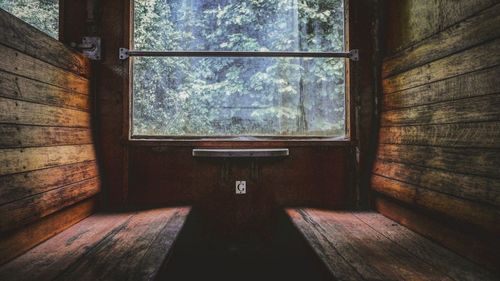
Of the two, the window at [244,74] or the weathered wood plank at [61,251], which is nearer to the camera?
the weathered wood plank at [61,251]

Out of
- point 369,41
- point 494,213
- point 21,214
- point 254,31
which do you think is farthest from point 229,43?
point 494,213

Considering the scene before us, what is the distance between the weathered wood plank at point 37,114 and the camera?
1.93 meters

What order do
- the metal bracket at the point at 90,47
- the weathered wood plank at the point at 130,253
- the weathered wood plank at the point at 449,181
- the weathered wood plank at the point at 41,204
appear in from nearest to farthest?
1. the weathered wood plank at the point at 130,253
2. the weathered wood plank at the point at 449,181
3. the weathered wood plank at the point at 41,204
4. the metal bracket at the point at 90,47

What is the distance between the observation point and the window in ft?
11.3

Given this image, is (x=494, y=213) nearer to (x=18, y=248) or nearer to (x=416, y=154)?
(x=416, y=154)

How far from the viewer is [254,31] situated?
352 cm

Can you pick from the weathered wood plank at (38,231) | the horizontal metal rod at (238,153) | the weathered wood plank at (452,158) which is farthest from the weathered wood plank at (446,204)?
the weathered wood plank at (38,231)

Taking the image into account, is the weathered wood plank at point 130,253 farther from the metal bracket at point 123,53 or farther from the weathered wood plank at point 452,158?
the weathered wood plank at point 452,158

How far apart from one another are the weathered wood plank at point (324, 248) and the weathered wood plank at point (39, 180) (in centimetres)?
178

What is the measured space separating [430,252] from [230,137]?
204 cm

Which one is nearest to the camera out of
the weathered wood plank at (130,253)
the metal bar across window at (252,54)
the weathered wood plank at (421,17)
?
the weathered wood plank at (130,253)

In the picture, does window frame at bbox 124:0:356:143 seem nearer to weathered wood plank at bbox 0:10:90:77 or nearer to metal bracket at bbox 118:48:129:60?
metal bracket at bbox 118:48:129:60

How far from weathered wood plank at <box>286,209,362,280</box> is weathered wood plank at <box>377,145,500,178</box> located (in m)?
0.87

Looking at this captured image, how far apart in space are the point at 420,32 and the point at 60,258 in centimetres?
296
